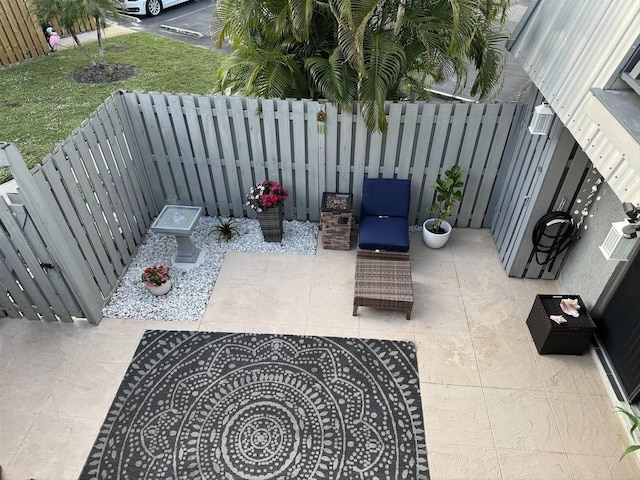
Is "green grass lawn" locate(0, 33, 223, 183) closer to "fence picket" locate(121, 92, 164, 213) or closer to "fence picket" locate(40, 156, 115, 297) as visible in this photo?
"fence picket" locate(121, 92, 164, 213)

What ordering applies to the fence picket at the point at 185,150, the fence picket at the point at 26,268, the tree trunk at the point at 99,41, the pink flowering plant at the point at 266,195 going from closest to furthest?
1. the fence picket at the point at 26,268
2. the fence picket at the point at 185,150
3. the pink flowering plant at the point at 266,195
4. the tree trunk at the point at 99,41

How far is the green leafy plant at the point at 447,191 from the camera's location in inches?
233

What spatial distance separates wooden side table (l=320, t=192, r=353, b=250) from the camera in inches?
238

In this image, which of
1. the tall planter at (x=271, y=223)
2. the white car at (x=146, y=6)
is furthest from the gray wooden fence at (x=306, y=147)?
the white car at (x=146, y=6)

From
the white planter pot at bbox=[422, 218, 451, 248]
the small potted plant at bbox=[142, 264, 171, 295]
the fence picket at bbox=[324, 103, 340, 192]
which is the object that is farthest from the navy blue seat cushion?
the small potted plant at bbox=[142, 264, 171, 295]

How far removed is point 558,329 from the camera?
188 inches

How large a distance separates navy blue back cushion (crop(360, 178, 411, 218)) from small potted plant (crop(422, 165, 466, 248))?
0.37 metres

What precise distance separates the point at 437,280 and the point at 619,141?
121 inches

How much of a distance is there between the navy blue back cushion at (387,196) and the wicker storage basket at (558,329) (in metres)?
2.11

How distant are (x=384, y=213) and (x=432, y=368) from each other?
2.29 m

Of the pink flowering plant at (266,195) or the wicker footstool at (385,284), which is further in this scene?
the pink flowering plant at (266,195)

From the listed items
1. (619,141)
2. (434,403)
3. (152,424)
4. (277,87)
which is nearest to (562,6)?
(619,141)

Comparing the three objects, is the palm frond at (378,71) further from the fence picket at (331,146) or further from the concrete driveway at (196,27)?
the concrete driveway at (196,27)

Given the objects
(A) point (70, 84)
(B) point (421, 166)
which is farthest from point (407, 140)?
(A) point (70, 84)
